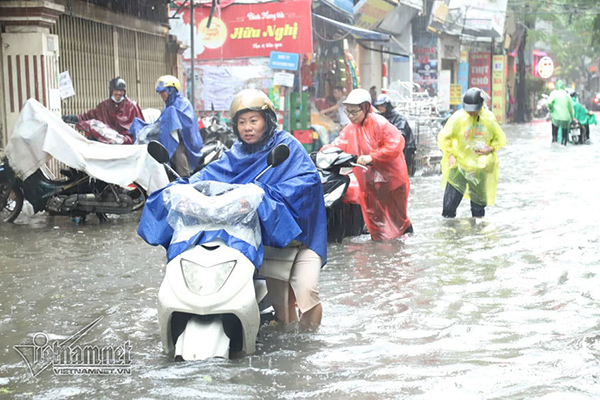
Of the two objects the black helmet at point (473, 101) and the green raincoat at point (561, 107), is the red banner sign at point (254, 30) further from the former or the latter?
the green raincoat at point (561, 107)

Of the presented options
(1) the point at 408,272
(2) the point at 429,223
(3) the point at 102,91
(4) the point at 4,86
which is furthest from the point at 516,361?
(3) the point at 102,91

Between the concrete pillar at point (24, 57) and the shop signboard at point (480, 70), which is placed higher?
the shop signboard at point (480, 70)

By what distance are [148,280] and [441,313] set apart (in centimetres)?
255

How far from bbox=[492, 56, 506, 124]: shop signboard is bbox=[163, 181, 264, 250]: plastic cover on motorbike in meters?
37.1

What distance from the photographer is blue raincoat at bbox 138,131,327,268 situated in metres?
4.72

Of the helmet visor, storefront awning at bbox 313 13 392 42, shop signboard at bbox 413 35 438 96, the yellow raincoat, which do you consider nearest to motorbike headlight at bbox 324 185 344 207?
the yellow raincoat

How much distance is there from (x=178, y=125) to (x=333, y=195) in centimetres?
287

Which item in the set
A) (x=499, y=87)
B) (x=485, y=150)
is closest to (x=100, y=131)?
(x=485, y=150)

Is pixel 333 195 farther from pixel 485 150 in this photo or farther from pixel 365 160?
pixel 485 150

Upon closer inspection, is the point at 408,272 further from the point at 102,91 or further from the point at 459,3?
the point at 459,3

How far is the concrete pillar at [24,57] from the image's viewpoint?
11.4m

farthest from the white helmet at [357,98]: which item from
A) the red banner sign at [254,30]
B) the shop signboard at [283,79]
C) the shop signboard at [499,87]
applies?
the shop signboard at [499,87]

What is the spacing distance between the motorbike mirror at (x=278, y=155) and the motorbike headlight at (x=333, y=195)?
4221 millimetres

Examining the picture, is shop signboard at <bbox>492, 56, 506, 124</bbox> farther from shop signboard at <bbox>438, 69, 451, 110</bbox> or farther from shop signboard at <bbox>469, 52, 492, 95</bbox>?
shop signboard at <bbox>438, 69, 451, 110</bbox>
